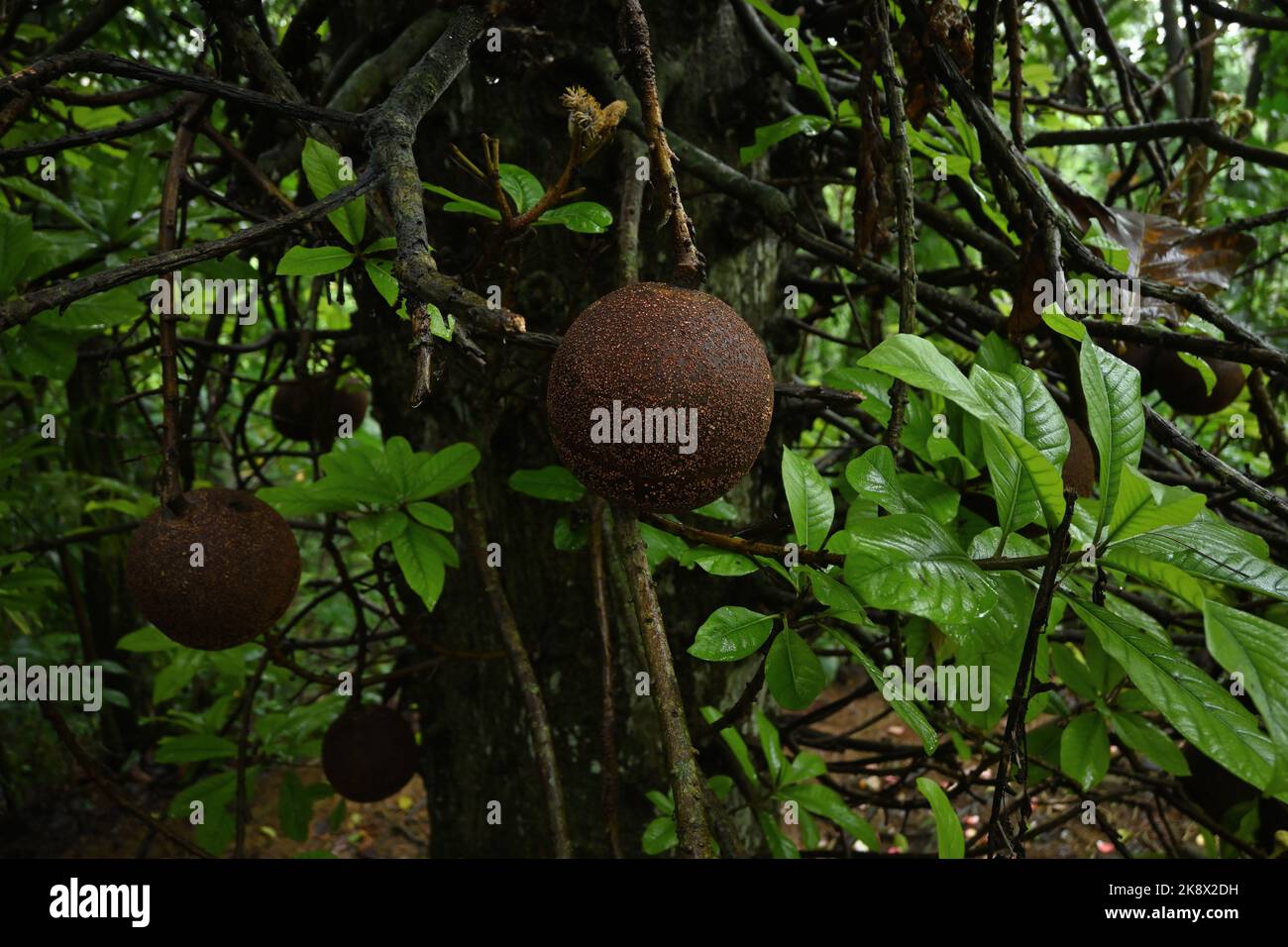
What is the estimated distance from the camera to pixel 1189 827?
11.3ft

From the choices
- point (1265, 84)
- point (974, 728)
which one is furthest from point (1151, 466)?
point (1265, 84)

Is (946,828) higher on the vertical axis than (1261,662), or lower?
lower

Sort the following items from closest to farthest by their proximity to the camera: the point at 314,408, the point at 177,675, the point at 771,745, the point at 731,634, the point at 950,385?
the point at 950,385
the point at 731,634
the point at 771,745
the point at 314,408
the point at 177,675

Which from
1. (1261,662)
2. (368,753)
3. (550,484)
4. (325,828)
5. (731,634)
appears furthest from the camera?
(325,828)

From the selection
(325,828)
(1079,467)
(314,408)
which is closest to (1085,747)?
(1079,467)

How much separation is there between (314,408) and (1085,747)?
159 centimetres

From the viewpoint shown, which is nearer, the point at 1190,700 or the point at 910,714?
the point at 1190,700

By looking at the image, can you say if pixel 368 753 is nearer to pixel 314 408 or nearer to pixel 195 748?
pixel 195 748

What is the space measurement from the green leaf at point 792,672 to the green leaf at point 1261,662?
17.0 inches

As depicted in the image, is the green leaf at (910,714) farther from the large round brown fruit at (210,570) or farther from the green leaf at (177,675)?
the green leaf at (177,675)

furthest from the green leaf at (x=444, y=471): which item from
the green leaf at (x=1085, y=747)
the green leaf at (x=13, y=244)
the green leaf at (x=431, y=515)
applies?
the green leaf at (x=1085, y=747)

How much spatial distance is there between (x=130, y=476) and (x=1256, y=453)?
4746mm

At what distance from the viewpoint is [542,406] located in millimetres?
1466
